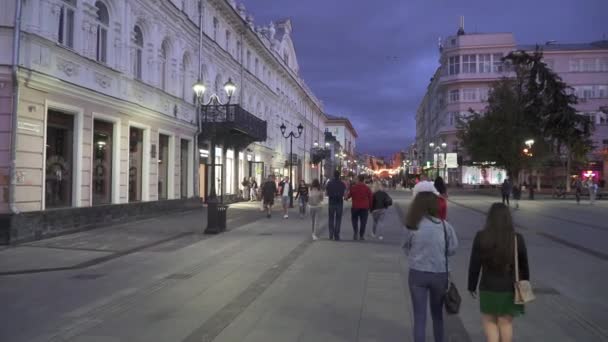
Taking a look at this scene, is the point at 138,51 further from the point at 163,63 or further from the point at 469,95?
the point at 469,95

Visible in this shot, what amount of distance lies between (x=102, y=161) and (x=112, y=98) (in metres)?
2.08

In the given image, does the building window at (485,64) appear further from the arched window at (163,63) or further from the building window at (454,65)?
the arched window at (163,63)

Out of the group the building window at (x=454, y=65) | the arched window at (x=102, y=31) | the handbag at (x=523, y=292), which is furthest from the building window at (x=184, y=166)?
the building window at (x=454, y=65)

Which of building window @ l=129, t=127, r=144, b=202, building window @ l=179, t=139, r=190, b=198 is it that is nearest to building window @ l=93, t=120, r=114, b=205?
building window @ l=129, t=127, r=144, b=202

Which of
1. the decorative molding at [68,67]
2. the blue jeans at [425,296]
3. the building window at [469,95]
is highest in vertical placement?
the building window at [469,95]

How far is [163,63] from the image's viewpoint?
23219mm

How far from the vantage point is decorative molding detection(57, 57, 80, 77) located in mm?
14602

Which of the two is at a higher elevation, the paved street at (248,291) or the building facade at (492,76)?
the building facade at (492,76)

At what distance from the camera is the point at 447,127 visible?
73.1m

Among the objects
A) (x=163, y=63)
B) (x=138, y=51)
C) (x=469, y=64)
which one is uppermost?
(x=469, y=64)

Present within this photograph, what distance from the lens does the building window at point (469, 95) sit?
7019 centimetres

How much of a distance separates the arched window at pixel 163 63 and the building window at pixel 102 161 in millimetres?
5342

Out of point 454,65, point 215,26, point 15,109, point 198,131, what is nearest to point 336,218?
point 15,109

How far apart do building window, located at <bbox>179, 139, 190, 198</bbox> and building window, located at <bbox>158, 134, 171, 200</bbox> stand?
1.73 metres
